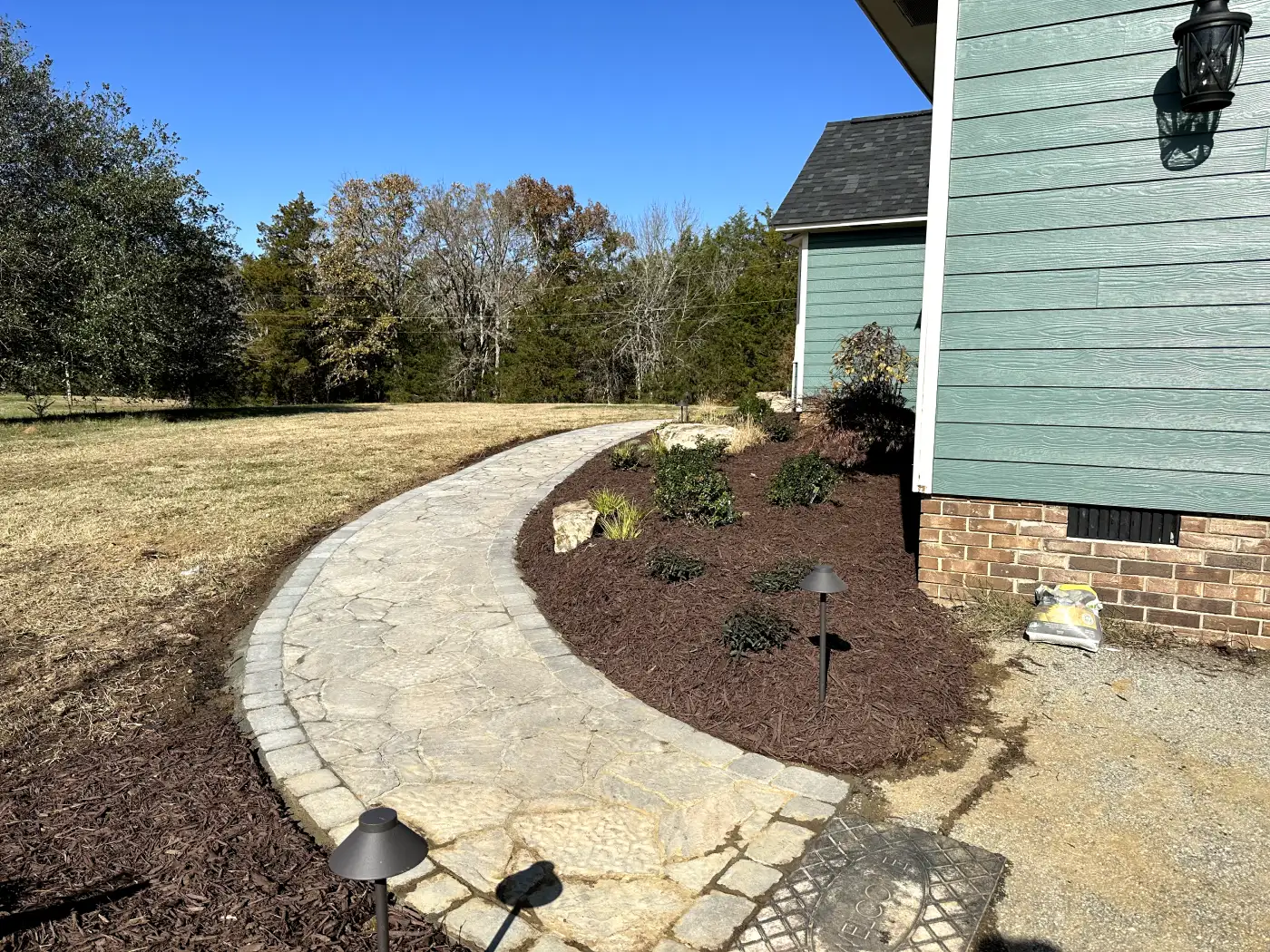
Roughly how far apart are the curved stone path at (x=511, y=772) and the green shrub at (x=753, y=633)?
0.53 metres

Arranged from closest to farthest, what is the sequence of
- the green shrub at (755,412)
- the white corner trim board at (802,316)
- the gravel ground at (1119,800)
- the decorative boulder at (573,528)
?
1. the gravel ground at (1119,800)
2. the decorative boulder at (573,528)
3. the white corner trim board at (802,316)
4. the green shrub at (755,412)

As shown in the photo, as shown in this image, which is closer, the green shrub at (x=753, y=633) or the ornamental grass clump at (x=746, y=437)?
the green shrub at (x=753, y=633)

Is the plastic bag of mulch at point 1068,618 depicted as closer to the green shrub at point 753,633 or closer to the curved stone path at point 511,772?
the green shrub at point 753,633

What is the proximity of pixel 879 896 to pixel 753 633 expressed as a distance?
1.55m

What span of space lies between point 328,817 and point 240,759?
2.10ft

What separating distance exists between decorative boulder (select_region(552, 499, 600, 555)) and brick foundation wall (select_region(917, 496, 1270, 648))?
2.27 m

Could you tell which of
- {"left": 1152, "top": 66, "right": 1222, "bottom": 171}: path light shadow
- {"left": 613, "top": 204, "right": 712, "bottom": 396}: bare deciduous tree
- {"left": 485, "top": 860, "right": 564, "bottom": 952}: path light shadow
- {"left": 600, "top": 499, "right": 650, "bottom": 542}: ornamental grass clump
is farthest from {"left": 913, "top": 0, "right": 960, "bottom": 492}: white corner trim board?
{"left": 613, "top": 204, "right": 712, "bottom": 396}: bare deciduous tree

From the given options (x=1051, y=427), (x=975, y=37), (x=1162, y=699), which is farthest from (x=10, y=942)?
(x=975, y=37)

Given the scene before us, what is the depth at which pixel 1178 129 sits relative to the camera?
3.99 meters

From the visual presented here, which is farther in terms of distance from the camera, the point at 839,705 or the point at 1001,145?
the point at 1001,145

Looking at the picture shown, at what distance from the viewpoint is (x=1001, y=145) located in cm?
434

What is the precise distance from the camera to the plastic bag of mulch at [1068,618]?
4117mm

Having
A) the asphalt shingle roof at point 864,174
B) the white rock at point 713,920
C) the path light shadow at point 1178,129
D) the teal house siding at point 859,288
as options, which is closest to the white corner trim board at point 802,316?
the teal house siding at point 859,288

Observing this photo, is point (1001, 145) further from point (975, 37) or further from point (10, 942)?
point (10, 942)
